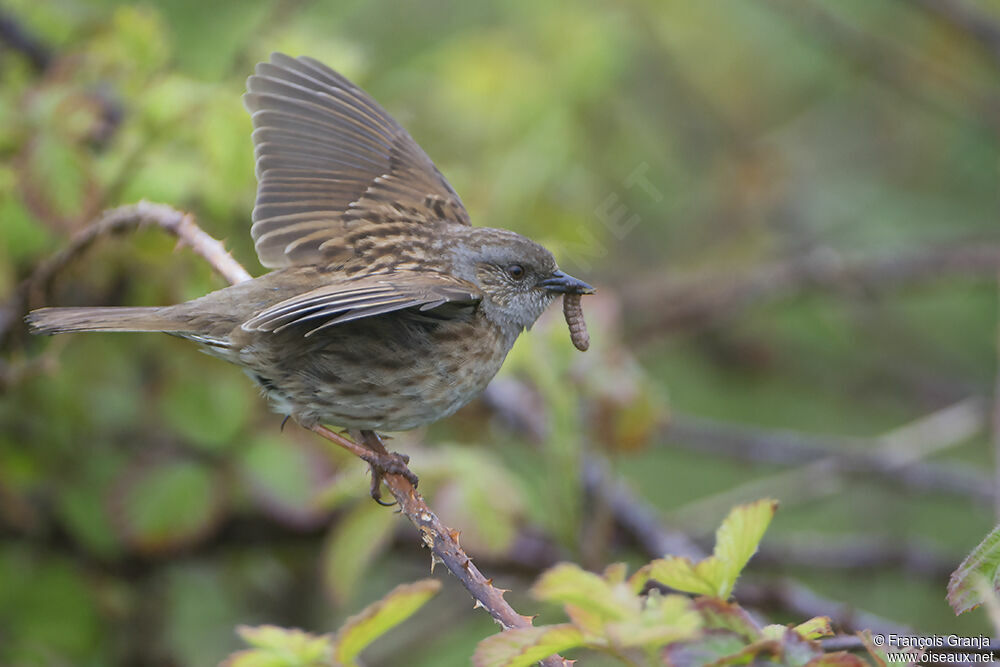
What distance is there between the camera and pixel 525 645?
129 cm

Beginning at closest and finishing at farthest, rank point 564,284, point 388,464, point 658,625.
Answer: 1. point 658,625
2. point 388,464
3. point 564,284

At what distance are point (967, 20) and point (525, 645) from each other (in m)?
5.06

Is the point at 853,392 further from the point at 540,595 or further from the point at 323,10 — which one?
the point at 540,595

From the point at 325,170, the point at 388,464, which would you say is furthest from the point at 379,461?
the point at 325,170

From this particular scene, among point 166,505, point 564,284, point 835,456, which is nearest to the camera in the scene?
point 564,284

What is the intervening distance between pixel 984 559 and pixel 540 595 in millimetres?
647

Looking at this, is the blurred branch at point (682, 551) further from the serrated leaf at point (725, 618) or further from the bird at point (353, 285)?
the serrated leaf at point (725, 618)

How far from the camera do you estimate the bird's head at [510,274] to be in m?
3.13

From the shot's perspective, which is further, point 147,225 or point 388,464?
point 388,464

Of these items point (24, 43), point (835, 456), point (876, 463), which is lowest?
point (876, 463)

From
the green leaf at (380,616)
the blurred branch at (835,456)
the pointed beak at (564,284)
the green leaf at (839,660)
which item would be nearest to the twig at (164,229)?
the pointed beak at (564,284)

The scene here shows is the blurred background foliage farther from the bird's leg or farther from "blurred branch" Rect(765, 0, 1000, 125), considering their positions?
the bird's leg

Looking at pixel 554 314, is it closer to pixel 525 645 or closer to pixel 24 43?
pixel 24 43

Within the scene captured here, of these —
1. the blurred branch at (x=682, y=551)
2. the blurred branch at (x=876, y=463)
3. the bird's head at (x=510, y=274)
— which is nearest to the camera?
the bird's head at (x=510, y=274)
